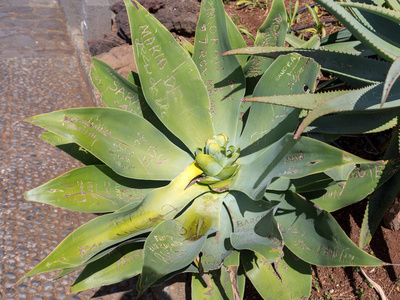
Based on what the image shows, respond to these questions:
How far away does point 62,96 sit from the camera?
3.60 meters

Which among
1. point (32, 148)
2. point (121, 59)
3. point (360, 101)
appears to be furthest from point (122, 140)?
point (121, 59)

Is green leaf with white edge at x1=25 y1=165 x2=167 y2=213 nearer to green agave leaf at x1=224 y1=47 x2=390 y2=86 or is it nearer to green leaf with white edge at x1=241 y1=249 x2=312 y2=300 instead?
green leaf with white edge at x1=241 y1=249 x2=312 y2=300

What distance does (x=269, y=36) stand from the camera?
1.38 m

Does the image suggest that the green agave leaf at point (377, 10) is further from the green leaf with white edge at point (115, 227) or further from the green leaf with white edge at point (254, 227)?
the green leaf with white edge at point (115, 227)

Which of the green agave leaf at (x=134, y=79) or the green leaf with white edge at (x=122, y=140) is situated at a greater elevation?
the green agave leaf at (x=134, y=79)

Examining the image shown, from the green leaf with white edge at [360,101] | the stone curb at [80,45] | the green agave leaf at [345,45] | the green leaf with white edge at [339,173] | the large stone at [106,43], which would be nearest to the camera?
the green leaf with white edge at [360,101]

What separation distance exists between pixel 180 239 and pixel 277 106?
54 cm

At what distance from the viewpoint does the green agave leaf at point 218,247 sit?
46.8 inches

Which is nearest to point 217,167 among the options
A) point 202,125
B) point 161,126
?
point 202,125

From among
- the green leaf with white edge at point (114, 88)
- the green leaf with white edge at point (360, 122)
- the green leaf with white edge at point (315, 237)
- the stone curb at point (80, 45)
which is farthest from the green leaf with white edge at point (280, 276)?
the stone curb at point (80, 45)

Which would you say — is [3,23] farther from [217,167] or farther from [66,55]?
[217,167]

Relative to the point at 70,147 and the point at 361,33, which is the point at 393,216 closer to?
the point at 361,33

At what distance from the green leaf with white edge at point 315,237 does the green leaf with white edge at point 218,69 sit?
1.17ft

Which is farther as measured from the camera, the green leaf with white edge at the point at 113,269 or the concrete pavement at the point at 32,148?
the concrete pavement at the point at 32,148
